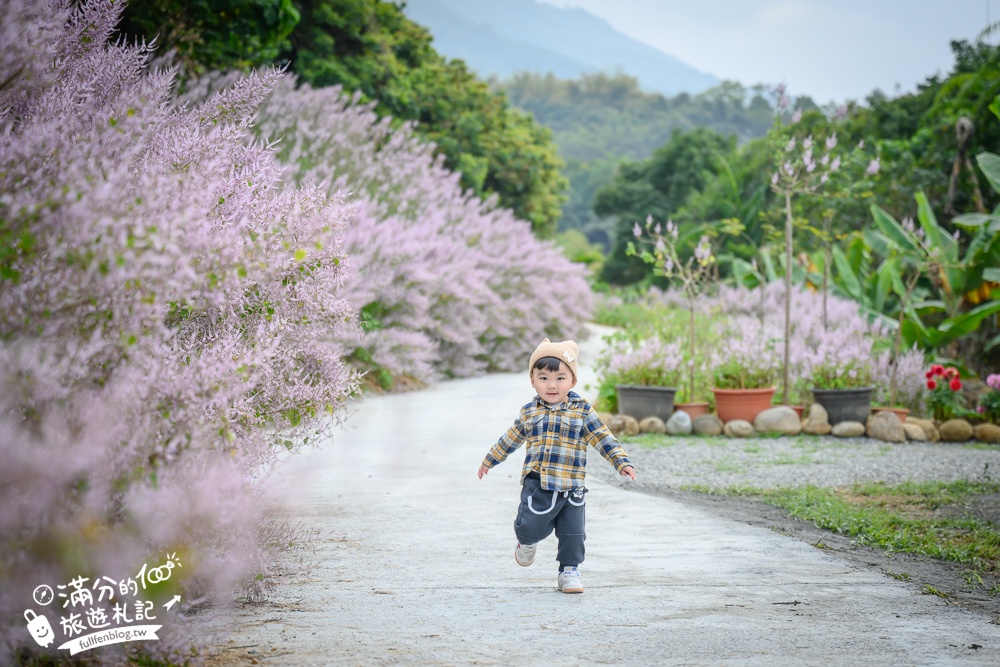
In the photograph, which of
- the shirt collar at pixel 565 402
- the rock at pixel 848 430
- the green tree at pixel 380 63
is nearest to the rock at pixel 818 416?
the rock at pixel 848 430

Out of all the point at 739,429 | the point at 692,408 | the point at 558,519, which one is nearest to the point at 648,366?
the point at 692,408

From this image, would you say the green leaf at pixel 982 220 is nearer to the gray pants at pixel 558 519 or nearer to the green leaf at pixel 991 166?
the green leaf at pixel 991 166

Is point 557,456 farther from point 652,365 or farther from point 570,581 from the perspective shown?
point 652,365

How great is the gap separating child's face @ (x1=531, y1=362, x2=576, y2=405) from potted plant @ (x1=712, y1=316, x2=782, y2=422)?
531 centimetres

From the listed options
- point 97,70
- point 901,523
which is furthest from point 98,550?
point 901,523

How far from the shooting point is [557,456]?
3930 millimetres

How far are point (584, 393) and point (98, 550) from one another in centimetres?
903

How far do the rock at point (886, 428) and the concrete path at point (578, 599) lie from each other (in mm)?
3871

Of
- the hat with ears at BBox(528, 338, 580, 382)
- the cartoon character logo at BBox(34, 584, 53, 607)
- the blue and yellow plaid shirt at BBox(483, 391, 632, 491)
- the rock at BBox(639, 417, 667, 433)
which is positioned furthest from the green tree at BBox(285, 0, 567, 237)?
the cartoon character logo at BBox(34, 584, 53, 607)

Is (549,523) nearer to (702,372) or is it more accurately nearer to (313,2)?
(702,372)

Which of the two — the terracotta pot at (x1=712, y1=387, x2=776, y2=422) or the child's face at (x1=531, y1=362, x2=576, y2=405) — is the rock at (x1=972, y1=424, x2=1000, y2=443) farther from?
the child's face at (x1=531, y1=362, x2=576, y2=405)

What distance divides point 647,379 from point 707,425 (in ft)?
2.51

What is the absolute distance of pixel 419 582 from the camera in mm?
3936

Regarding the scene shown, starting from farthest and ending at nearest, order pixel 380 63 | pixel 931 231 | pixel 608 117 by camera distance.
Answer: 1. pixel 608 117
2. pixel 380 63
3. pixel 931 231
